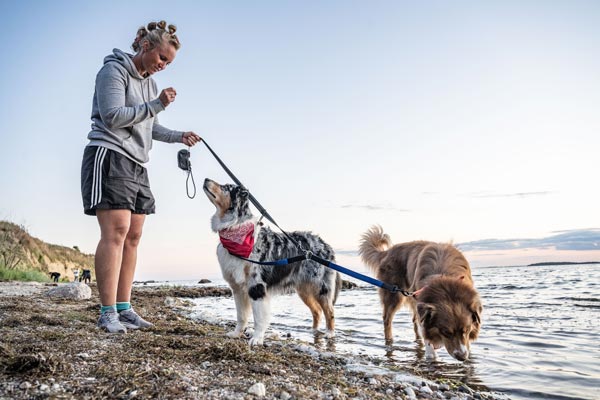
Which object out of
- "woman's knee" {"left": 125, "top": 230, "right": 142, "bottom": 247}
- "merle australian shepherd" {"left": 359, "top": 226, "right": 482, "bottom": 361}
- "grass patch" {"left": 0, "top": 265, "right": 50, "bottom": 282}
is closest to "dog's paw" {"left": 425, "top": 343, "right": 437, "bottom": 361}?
"merle australian shepherd" {"left": 359, "top": 226, "right": 482, "bottom": 361}

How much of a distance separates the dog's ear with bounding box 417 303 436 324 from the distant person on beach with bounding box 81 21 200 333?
316cm

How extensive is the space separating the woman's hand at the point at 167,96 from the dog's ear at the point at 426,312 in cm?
343

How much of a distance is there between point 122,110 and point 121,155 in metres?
0.49

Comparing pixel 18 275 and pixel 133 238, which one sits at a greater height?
pixel 133 238

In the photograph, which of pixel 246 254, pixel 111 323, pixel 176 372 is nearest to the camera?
pixel 176 372

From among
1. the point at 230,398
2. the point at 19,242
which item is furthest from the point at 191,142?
the point at 19,242

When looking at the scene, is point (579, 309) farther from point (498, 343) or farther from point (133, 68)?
point (133, 68)

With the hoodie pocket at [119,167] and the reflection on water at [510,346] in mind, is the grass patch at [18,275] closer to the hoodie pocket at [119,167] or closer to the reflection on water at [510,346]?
the reflection on water at [510,346]

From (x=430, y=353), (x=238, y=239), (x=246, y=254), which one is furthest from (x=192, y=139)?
(x=430, y=353)

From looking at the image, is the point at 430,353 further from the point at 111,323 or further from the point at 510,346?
the point at 111,323

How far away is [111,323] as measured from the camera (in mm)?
4480

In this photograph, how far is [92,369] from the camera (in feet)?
9.54

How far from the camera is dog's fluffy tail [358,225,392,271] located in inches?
294

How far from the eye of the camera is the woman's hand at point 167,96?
4.37m
